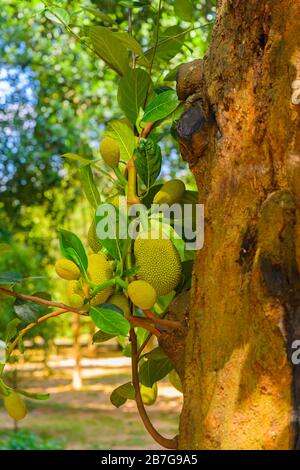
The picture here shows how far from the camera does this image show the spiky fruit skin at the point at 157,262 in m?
0.62

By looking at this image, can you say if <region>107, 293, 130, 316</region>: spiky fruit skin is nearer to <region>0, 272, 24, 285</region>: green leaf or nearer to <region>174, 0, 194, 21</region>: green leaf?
<region>0, 272, 24, 285</region>: green leaf

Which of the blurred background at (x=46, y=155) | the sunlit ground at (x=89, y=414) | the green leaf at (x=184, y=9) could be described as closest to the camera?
the green leaf at (x=184, y=9)

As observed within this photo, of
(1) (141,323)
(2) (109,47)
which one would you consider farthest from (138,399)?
(2) (109,47)

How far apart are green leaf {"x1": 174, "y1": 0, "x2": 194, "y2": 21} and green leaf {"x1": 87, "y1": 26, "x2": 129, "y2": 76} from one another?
14 centimetres

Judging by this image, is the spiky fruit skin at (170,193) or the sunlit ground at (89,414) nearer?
the spiky fruit skin at (170,193)

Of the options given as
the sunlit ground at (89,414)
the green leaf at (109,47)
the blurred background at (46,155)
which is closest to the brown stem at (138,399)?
the green leaf at (109,47)

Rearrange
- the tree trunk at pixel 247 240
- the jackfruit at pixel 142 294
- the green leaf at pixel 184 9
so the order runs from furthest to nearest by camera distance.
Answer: the green leaf at pixel 184 9 → the jackfruit at pixel 142 294 → the tree trunk at pixel 247 240

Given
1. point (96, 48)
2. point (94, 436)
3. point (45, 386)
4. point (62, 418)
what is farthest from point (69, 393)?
point (96, 48)

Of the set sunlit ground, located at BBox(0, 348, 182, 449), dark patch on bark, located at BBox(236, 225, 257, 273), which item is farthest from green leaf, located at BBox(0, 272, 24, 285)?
sunlit ground, located at BBox(0, 348, 182, 449)

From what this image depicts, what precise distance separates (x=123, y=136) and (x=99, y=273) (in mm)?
153

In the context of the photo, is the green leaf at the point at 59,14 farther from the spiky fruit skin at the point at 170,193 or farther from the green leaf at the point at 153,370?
the green leaf at the point at 153,370

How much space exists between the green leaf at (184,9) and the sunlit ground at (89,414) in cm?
506
